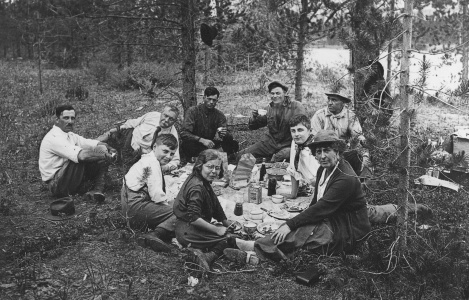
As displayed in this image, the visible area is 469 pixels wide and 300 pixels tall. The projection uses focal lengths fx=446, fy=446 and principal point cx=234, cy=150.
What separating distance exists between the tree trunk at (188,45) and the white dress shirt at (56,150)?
2920 mm

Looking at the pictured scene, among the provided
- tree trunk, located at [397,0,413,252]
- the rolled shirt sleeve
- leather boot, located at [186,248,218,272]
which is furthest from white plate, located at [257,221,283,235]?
the rolled shirt sleeve

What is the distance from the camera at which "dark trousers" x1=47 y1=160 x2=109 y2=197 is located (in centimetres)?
602

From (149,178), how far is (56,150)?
5.70ft

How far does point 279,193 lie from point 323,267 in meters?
2.32

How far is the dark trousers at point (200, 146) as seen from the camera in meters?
7.78

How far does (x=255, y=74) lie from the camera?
58.0 ft

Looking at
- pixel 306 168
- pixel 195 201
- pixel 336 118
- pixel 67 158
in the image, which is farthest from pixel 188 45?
pixel 195 201

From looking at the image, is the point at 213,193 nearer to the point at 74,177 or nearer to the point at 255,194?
the point at 255,194

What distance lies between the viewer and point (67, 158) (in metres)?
5.96

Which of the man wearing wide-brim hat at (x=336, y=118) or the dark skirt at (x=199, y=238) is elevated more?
the man wearing wide-brim hat at (x=336, y=118)

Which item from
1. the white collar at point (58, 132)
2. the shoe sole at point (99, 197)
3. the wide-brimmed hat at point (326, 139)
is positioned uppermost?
the wide-brimmed hat at point (326, 139)

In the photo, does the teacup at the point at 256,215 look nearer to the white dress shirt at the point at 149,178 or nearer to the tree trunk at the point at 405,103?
the white dress shirt at the point at 149,178

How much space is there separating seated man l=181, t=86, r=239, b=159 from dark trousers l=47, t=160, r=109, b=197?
1.81 m

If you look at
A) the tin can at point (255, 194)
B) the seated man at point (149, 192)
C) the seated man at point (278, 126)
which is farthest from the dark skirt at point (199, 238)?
the seated man at point (278, 126)
